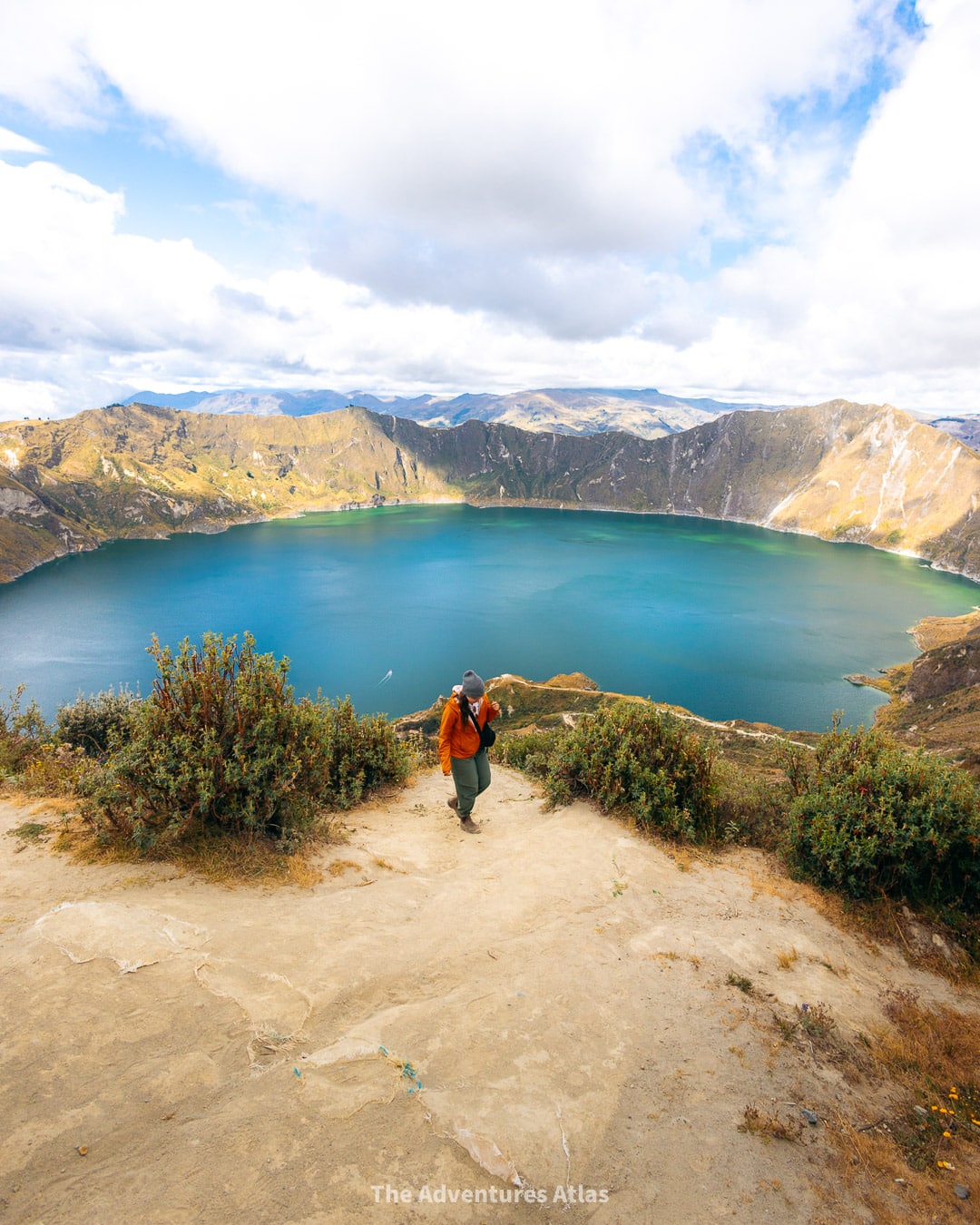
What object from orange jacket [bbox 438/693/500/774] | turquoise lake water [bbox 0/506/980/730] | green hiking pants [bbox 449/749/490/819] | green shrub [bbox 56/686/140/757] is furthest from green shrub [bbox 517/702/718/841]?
turquoise lake water [bbox 0/506/980/730]

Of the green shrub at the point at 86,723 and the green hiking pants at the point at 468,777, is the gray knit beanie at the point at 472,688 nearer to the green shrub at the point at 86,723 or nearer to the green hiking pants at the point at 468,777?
the green hiking pants at the point at 468,777

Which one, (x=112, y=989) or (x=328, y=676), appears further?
(x=328, y=676)

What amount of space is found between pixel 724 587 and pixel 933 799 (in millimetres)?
155838

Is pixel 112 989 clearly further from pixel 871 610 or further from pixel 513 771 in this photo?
pixel 871 610

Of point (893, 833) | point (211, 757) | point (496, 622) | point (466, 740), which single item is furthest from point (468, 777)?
point (496, 622)

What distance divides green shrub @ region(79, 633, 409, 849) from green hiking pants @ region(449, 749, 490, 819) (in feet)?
8.92

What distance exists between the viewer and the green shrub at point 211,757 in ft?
27.7

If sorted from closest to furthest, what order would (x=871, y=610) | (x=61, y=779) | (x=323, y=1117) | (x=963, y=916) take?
1. (x=323, y=1117)
2. (x=963, y=916)
3. (x=61, y=779)
4. (x=871, y=610)

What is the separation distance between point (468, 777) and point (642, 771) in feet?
12.2

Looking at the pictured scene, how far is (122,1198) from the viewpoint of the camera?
11.6ft

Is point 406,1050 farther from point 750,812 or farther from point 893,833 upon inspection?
point 750,812

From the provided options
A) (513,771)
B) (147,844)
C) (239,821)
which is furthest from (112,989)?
(513,771)

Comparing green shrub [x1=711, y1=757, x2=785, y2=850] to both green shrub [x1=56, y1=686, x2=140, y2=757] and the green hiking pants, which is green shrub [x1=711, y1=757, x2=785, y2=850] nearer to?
the green hiking pants

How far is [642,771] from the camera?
1189 cm
